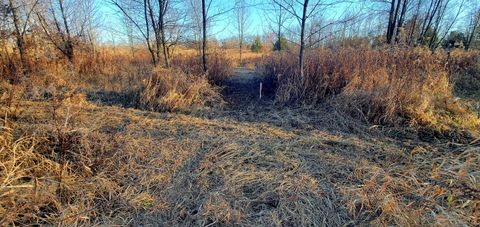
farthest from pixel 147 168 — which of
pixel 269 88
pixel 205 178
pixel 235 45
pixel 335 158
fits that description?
pixel 235 45

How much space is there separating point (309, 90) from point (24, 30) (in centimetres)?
852

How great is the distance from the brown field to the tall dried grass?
0.03m

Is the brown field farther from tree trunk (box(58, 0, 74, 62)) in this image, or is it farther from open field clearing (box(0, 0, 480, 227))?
tree trunk (box(58, 0, 74, 62))

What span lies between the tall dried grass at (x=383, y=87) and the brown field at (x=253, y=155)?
3 cm

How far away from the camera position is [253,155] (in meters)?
2.57

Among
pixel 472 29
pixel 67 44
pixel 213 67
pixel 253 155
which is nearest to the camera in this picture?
pixel 253 155

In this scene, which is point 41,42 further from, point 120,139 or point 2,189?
point 2,189

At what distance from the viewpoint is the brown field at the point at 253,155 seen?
1.70 m

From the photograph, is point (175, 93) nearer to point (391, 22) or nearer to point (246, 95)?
point (246, 95)

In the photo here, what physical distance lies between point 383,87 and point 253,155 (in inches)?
121

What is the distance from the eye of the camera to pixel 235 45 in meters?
19.5

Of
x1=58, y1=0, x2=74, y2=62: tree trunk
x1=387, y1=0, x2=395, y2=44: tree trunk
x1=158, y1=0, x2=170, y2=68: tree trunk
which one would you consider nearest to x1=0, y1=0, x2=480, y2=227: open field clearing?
x1=158, y1=0, x2=170, y2=68: tree trunk

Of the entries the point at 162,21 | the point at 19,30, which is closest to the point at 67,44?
the point at 19,30

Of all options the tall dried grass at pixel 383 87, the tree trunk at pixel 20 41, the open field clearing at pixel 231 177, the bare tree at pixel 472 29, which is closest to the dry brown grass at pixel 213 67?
the tall dried grass at pixel 383 87
